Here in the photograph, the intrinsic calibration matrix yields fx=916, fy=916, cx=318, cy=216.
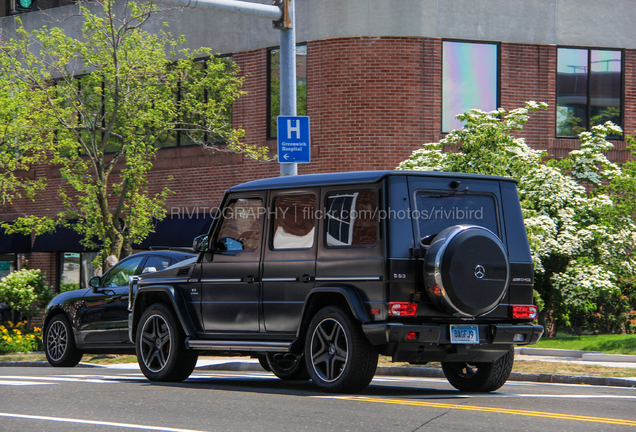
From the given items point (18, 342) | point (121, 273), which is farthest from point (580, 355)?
point (18, 342)

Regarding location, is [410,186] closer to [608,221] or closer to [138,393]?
[138,393]

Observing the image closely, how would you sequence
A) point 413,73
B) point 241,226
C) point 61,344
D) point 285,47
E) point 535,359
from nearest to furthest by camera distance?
point 241,226, point 285,47, point 61,344, point 535,359, point 413,73

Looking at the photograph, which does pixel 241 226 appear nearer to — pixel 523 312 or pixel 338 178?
pixel 338 178

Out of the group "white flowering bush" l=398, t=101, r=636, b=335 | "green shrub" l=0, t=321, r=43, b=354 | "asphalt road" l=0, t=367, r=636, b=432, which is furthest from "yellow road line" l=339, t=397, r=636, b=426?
"green shrub" l=0, t=321, r=43, b=354

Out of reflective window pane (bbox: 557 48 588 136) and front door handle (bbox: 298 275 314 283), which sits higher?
reflective window pane (bbox: 557 48 588 136)

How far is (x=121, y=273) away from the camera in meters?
14.3

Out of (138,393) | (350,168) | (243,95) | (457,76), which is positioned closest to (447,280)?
(138,393)

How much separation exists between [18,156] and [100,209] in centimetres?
744

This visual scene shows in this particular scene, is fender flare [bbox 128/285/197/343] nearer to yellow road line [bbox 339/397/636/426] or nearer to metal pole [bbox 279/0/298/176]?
yellow road line [bbox 339/397/636/426]

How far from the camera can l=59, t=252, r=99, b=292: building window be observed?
2717 cm

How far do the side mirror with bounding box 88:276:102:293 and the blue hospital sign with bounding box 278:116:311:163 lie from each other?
11.0 feet

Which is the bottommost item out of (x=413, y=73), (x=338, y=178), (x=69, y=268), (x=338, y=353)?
(x=69, y=268)

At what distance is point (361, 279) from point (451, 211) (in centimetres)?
119

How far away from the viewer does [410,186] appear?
8.84 meters
